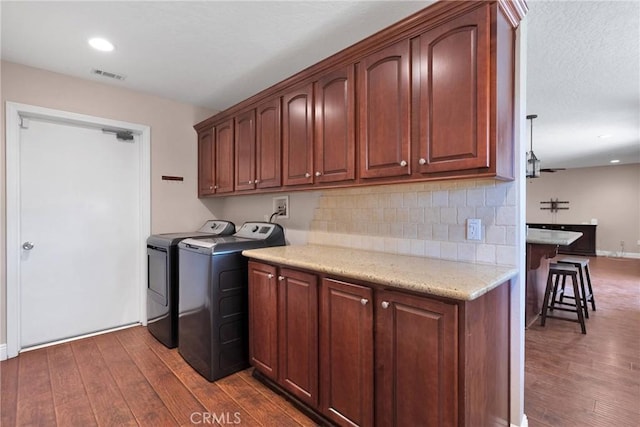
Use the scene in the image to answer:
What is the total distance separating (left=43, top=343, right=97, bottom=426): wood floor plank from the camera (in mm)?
1785

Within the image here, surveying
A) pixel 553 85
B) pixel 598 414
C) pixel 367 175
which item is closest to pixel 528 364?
pixel 598 414

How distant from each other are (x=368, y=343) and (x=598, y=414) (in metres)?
1.59

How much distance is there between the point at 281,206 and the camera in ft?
10.1

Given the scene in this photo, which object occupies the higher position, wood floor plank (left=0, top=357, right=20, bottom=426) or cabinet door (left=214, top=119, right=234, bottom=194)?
cabinet door (left=214, top=119, right=234, bottom=194)

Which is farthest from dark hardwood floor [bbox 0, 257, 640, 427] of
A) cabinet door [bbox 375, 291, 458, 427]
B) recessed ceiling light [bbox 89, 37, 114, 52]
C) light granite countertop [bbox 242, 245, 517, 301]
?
recessed ceiling light [bbox 89, 37, 114, 52]

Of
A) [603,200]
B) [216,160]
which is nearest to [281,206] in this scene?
[216,160]

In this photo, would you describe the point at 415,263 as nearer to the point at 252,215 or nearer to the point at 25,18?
the point at 252,215

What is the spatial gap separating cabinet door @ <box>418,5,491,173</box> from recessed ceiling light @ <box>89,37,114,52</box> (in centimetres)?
215

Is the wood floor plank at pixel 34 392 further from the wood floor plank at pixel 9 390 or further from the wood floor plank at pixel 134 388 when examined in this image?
the wood floor plank at pixel 134 388

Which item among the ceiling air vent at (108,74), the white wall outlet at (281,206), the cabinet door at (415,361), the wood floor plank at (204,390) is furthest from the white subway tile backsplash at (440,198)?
the ceiling air vent at (108,74)

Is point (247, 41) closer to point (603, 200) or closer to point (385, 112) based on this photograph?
point (385, 112)

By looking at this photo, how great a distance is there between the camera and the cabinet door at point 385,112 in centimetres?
168

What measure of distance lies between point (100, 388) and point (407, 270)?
2.19m

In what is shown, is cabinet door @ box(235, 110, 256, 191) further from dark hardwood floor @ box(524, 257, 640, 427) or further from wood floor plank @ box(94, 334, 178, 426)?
dark hardwood floor @ box(524, 257, 640, 427)
